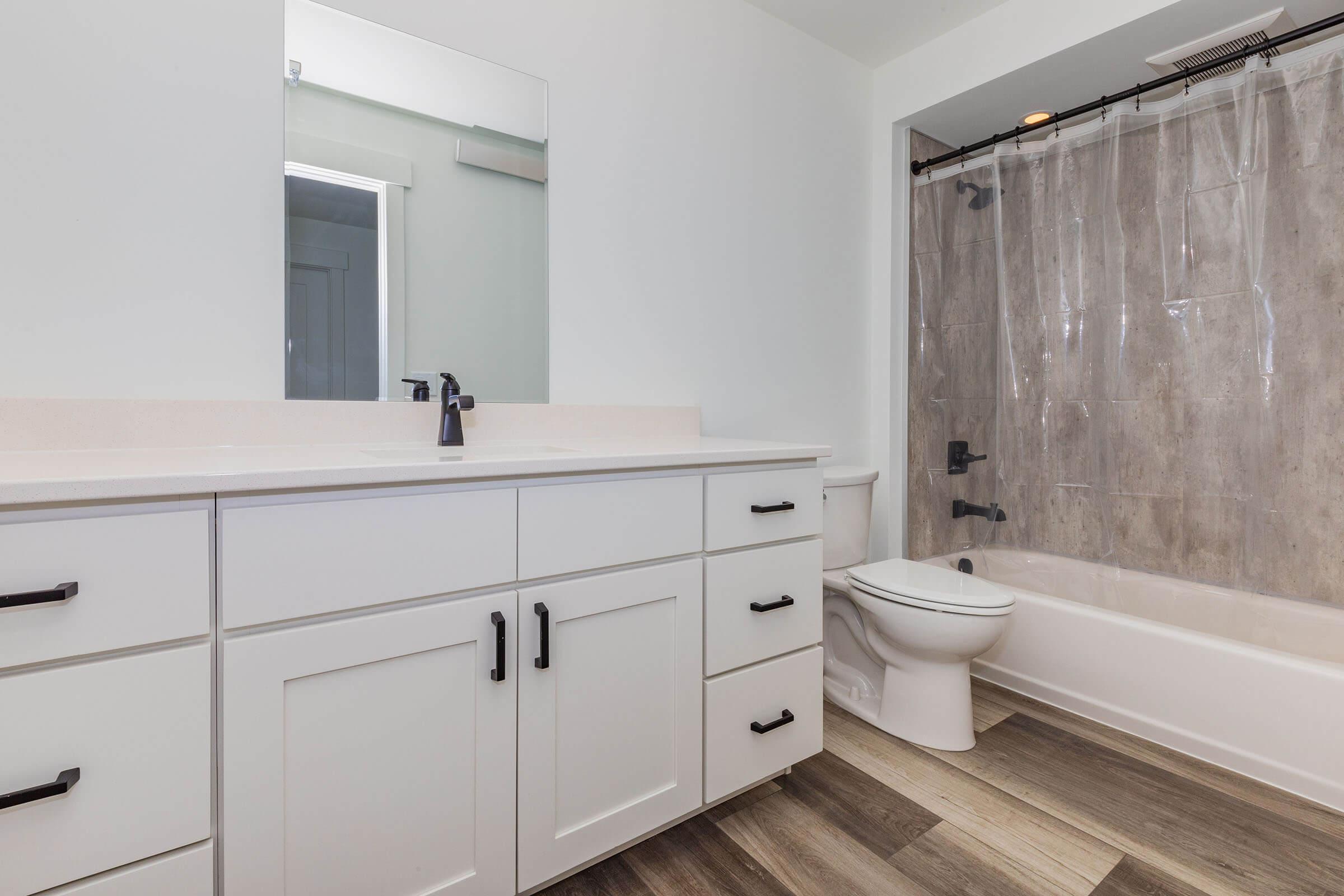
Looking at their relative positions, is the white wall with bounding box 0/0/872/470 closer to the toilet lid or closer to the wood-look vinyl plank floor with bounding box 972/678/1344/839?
the toilet lid

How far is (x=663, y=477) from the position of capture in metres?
1.29

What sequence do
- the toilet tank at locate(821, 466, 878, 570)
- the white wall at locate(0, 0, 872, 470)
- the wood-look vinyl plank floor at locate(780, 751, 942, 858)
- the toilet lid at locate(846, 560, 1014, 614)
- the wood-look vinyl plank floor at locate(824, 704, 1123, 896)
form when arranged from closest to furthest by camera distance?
the white wall at locate(0, 0, 872, 470) → the wood-look vinyl plank floor at locate(824, 704, 1123, 896) → the wood-look vinyl plank floor at locate(780, 751, 942, 858) → the toilet lid at locate(846, 560, 1014, 614) → the toilet tank at locate(821, 466, 878, 570)

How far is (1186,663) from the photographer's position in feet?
5.65

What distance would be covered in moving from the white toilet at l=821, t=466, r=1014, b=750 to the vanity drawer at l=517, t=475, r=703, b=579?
0.55 m

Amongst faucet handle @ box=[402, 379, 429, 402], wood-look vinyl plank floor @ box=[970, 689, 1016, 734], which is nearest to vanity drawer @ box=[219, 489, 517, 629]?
faucet handle @ box=[402, 379, 429, 402]

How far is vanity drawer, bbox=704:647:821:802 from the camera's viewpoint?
1.39 metres

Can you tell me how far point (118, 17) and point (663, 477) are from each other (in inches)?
54.5

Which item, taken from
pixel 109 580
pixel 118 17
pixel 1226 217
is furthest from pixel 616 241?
pixel 1226 217

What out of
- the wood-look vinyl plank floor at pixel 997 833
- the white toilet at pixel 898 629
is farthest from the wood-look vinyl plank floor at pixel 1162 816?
the white toilet at pixel 898 629

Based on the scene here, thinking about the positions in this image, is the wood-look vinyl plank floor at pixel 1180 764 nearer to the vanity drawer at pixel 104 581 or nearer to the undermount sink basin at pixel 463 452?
the undermount sink basin at pixel 463 452

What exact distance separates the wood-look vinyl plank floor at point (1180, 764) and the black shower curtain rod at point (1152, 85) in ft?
6.42

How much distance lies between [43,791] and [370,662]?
1.20ft

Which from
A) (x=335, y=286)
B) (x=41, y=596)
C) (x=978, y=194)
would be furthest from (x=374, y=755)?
(x=978, y=194)

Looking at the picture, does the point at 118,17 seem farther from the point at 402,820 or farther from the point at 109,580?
the point at 402,820
